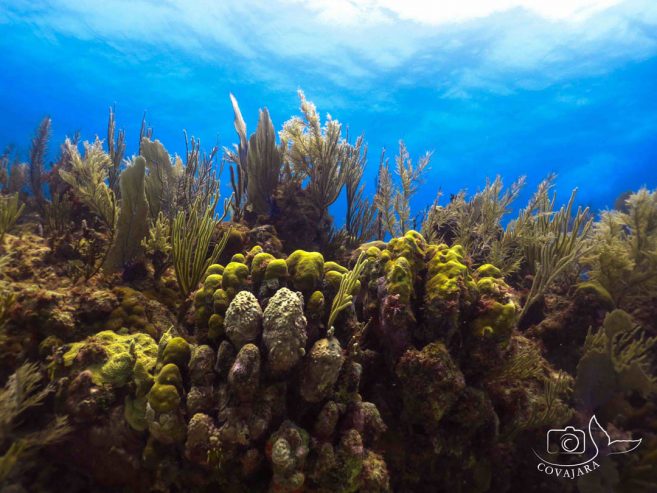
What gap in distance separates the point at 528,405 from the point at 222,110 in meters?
55.0

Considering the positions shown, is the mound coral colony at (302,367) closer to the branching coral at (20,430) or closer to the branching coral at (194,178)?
the branching coral at (20,430)

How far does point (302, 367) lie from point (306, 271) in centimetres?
86

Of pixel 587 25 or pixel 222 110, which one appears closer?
pixel 587 25

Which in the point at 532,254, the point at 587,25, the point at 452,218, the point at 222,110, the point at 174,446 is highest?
the point at 222,110

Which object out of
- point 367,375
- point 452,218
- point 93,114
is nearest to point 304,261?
point 367,375

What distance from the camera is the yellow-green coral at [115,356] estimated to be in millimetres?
2850

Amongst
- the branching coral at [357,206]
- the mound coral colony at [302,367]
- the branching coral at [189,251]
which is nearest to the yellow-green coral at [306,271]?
the mound coral colony at [302,367]

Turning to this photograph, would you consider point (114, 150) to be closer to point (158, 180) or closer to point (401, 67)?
point (158, 180)

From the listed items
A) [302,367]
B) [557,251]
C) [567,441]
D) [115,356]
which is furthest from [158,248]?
[557,251]

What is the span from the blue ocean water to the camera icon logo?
17.6ft

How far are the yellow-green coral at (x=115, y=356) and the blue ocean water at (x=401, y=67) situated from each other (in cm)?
603

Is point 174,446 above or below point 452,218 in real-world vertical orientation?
below

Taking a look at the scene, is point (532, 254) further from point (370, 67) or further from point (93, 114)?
point (93, 114)

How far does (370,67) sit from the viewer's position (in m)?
27.3
